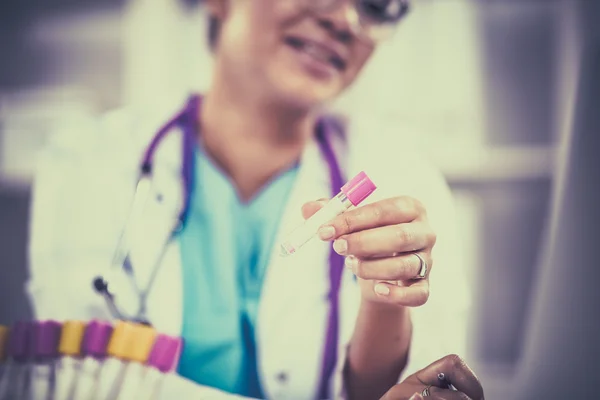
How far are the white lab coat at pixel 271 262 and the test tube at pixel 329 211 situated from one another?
4.5 inches

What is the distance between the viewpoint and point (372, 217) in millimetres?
379

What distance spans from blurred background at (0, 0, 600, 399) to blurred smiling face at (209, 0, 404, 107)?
104 millimetres

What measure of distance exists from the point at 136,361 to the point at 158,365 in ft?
0.06

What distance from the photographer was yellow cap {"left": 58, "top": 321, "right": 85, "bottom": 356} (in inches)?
17.3

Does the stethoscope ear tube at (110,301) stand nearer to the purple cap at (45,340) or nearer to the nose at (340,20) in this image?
the purple cap at (45,340)

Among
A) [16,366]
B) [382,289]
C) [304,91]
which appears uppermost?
[304,91]

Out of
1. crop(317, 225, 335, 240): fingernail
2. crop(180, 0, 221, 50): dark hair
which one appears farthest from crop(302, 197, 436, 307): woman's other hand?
crop(180, 0, 221, 50): dark hair

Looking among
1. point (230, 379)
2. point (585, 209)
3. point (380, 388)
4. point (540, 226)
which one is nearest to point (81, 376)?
point (230, 379)

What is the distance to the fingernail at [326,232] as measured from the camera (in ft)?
1.19

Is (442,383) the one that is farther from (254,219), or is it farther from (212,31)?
(212,31)

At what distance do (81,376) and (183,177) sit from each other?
0.77ft

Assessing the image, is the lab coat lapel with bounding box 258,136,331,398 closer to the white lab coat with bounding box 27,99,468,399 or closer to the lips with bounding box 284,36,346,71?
the white lab coat with bounding box 27,99,468,399

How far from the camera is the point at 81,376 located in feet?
1.43

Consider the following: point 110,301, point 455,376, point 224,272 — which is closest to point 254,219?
point 224,272
